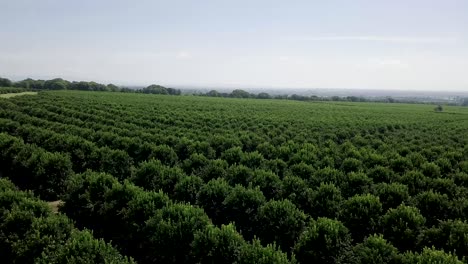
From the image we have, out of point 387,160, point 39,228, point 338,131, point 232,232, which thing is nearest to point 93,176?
point 39,228

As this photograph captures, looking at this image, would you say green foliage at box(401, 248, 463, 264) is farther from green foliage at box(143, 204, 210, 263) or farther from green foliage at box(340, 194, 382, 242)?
green foliage at box(143, 204, 210, 263)

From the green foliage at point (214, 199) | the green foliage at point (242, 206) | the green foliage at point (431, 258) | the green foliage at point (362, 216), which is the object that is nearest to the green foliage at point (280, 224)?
the green foliage at point (242, 206)

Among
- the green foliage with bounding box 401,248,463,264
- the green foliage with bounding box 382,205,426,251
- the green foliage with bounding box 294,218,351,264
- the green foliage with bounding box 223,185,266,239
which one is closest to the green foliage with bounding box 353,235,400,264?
the green foliage with bounding box 401,248,463,264

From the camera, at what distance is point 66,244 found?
10469mm

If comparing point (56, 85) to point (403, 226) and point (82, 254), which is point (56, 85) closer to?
point (82, 254)

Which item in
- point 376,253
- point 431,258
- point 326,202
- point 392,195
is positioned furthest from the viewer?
point 392,195

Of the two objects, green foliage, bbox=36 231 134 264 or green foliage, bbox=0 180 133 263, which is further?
green foliage, bbox=0 180 133 263

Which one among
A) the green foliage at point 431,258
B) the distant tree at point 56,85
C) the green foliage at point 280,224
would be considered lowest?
the green foliage at point 280,224

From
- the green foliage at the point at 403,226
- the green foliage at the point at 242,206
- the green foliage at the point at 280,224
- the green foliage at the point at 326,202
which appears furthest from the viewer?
the green foliage at the point at 326,202

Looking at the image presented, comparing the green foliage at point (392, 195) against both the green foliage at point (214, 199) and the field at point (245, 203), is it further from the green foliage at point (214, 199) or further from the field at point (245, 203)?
the green foliage at point (214, 199)

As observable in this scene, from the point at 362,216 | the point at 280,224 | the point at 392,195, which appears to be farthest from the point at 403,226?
the point at 280,224

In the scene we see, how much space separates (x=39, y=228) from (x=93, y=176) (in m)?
5.21

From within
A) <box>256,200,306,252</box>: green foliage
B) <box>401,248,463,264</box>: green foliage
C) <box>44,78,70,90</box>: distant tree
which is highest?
<box>44,78,70,90</box>: distant tree

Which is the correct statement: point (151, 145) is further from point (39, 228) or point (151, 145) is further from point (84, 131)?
point (39, 228)
